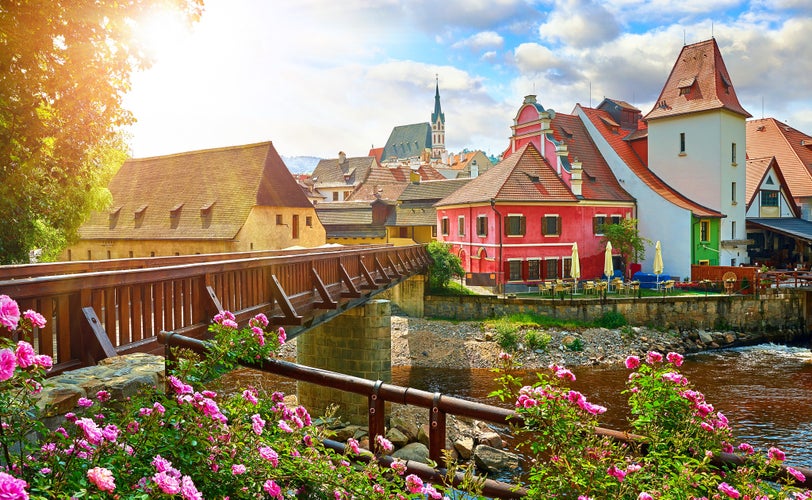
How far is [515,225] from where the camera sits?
3294 cm

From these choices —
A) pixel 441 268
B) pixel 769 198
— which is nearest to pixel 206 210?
pixel 441 268

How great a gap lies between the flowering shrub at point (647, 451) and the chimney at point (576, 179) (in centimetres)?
3211

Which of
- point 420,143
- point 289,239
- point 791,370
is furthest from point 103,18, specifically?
point 420,143

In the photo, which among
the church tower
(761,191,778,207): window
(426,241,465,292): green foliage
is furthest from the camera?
the church tower

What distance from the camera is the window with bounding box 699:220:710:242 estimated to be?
36.3 metres

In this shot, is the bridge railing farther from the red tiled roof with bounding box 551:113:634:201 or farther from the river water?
the red tiled roof with bounding box 551:113:634:201

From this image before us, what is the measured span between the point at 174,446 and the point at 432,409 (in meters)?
1.79

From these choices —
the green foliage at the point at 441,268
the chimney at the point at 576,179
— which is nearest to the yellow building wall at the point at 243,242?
the green foliage at the point at 441,268

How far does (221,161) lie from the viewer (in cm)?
3741

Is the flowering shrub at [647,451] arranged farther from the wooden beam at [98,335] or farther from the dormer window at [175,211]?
the dormer window at [175,211]

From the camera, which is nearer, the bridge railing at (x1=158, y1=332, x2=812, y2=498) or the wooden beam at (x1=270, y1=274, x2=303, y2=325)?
the bridge railing at (x1=158, y1=332, x2=812, y2=498)

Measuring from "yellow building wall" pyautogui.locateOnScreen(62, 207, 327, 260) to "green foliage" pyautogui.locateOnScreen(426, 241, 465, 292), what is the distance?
9.05m

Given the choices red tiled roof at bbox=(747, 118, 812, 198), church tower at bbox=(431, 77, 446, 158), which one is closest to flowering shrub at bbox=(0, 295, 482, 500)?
red tiled roof at bbox=(747, 118, 812, 198)

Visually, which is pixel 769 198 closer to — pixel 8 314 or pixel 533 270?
pixel 533 270
